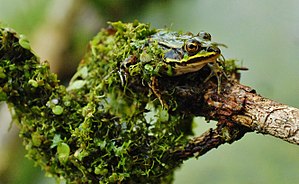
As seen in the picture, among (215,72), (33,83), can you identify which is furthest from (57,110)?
(215,72)

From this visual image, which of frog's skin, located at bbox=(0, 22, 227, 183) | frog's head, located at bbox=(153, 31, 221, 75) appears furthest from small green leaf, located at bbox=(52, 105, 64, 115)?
frog's head, located at bbox=(153, 31, 221, 75)

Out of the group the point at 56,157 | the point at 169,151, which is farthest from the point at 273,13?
the point at 56,157

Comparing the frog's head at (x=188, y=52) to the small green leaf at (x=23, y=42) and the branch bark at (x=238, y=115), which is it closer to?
the branch bark at (x=238, y=115)

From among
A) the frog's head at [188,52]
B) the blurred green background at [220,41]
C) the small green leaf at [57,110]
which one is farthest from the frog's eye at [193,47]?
the blurred green background at [220,41]

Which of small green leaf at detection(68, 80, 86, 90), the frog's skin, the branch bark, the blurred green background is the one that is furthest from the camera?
the blurred green background

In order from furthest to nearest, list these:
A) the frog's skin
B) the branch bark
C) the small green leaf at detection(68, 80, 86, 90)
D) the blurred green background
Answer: the blurred green background → the small green leaf at detection(68, 80, 86, 90) → the frog's skin → the branch bark

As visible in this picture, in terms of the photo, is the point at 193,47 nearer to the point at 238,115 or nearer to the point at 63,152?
the point at 238,115

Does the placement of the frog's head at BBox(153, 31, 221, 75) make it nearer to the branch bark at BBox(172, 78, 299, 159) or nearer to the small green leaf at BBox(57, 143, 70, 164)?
the branch bark at BBox(172, 78, 299, 159)
